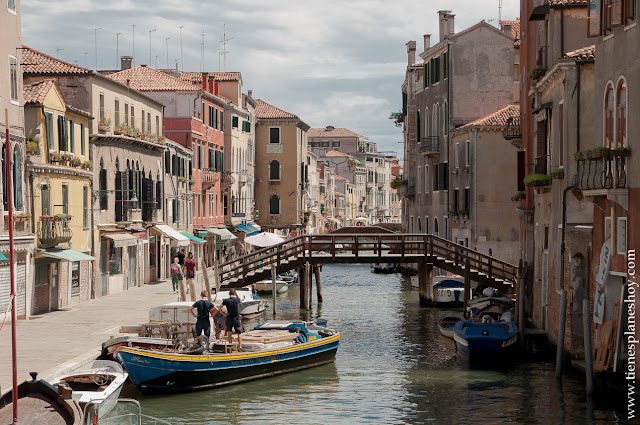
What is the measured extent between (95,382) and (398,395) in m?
7.31

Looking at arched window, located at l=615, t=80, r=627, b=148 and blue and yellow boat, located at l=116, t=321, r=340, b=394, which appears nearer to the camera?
arched window, located at l=615, t=80, r=627, b=148

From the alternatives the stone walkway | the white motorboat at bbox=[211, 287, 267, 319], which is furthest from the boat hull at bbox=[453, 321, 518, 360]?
the white motorboat at bbox=[211, 287, 267, 319]

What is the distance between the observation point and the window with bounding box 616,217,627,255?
2141cm

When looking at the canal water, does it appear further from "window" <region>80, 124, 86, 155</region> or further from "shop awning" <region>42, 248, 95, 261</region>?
"window" <region>80, 124, 86, 155</region>

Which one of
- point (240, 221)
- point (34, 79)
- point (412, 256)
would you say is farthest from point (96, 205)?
point (240, 221)

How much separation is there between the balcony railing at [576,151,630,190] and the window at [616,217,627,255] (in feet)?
2.97

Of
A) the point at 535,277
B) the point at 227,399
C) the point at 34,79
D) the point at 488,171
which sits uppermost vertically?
the point at 34,79

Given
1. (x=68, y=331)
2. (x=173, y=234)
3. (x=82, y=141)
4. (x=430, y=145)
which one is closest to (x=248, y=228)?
(x=430, y=145)

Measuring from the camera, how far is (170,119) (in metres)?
56.7

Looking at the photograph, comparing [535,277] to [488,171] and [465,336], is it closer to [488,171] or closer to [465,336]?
[465,336]

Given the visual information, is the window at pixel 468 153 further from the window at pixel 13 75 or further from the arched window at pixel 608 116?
the arched window at pixel 608 116

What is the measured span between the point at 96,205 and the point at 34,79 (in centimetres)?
536

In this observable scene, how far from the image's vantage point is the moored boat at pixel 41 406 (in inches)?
618

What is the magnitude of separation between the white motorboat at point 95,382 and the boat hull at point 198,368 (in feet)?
7.66
